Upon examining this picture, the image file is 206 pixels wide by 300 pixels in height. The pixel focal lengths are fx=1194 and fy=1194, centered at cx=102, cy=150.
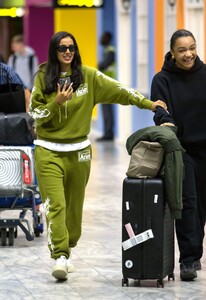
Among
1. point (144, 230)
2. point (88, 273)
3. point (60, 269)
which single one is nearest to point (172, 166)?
point (144, 230)

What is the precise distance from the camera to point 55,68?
8852mm

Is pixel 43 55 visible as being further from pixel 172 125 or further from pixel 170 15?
pixel 172 125

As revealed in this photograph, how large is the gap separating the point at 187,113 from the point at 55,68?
3.39ft

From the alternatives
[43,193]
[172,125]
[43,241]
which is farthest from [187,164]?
[43,241]

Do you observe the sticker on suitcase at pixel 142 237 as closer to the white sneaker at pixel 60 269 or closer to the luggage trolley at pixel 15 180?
the white sneaker at pixel 60 269

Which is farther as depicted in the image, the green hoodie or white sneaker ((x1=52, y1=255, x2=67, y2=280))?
the green hoodie

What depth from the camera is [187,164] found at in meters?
8.81

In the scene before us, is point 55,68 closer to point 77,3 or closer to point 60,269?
point 60,269

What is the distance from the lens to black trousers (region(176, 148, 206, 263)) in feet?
28.8

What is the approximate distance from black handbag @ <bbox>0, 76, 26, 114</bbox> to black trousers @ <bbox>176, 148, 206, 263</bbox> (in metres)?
2.66

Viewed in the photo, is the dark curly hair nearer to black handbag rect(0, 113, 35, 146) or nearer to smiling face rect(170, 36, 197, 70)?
smiling face rect(170, 36, 197, 70)

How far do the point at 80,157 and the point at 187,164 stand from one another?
2.60 feet

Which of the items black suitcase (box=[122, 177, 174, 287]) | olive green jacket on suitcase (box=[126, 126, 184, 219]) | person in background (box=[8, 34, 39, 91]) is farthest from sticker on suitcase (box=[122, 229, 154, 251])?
person in background (box=[8, 34, 39, 91])

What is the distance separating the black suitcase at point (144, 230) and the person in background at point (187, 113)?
1.08 ft
